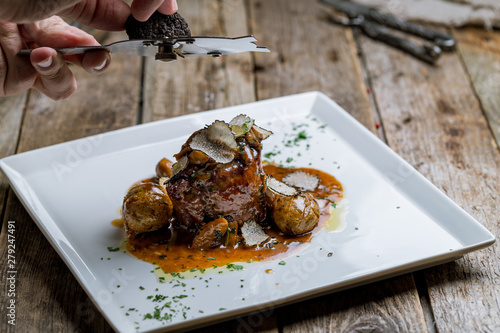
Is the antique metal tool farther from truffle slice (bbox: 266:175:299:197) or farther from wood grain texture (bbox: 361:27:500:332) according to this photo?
truffle slice (bbox: 266:175:299:197)

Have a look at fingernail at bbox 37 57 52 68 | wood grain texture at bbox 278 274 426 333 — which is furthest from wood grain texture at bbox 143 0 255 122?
wood grain texture at bbox 278 274 426 333

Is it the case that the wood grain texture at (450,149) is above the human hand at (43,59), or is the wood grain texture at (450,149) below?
below

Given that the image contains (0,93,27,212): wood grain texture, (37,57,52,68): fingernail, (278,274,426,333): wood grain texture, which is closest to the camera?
Answer: (278,274,426,333): wood grain texture

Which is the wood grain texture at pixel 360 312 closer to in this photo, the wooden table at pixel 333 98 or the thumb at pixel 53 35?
the wooden table at pixel 333 98

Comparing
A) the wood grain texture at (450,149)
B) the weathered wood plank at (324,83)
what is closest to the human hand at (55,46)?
the weathered wood plank at (324,83)

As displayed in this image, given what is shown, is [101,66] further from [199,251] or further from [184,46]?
[199,251]

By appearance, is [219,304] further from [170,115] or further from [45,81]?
[170,115]
